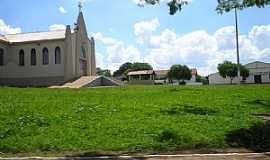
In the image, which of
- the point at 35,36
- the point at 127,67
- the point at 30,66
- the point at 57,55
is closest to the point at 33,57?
the point at 30,66

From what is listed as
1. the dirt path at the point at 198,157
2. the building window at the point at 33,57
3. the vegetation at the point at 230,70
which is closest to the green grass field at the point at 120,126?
the dirt path at the point at 198,157

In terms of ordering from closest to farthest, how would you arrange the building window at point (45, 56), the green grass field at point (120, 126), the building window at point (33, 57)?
the green grass field at point (120, 126) < the building window at point (45, 56) < the building window at point (33, 57)

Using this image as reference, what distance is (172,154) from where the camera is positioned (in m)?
11.2

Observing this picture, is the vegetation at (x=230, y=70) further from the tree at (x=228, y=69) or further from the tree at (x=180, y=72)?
the tree at (x=180, y=72)

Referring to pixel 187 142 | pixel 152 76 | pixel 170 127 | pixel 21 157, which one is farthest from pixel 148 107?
pixel 152 76

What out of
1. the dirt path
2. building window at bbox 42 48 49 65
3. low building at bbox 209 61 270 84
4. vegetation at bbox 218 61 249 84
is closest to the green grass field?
the dirt path

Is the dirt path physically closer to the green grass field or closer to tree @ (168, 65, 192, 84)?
the green grass field

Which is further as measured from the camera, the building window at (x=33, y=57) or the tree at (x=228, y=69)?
the tree at (x=228, y=69)

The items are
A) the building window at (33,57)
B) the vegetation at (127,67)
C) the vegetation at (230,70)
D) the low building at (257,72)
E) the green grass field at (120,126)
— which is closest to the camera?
the green grass field at (120,126)

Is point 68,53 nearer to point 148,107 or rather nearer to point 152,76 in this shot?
point 152,76

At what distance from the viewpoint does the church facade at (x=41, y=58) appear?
2243 inches

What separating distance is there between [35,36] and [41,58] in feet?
10.5

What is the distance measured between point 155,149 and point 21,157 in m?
3.32

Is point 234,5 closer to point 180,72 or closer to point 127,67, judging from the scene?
point 180,72
